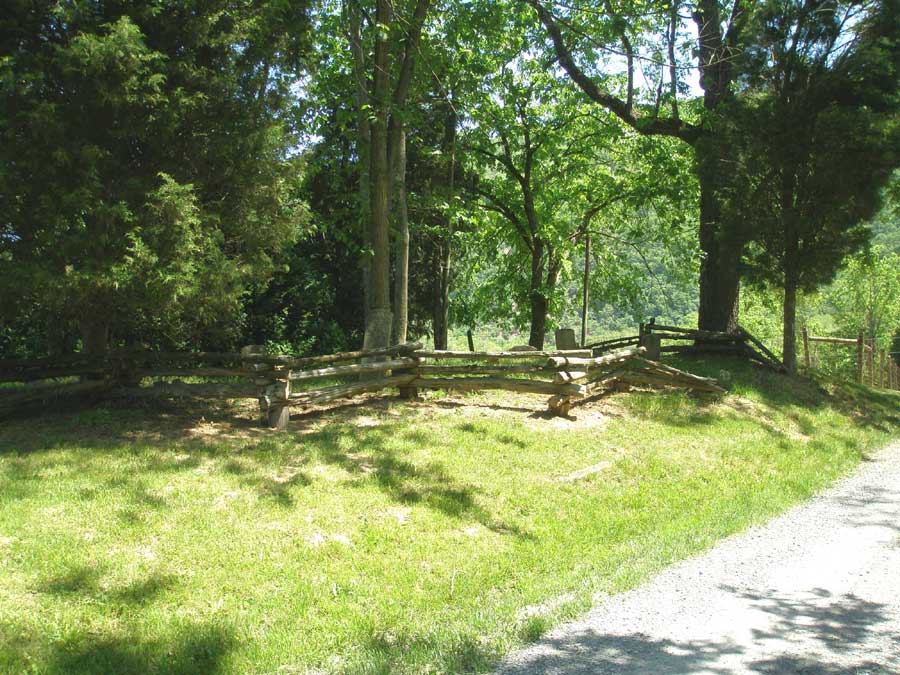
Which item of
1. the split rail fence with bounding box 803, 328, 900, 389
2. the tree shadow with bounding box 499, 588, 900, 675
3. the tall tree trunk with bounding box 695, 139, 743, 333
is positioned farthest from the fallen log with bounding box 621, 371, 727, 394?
the split rail fence with bounding box 803, 328, 900, 389

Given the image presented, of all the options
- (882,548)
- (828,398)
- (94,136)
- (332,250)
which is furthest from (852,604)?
(332,250)

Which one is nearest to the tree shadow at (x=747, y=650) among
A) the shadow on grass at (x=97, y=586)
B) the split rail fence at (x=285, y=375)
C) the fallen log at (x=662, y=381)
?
the shadow on grass at (x=97, y=586)

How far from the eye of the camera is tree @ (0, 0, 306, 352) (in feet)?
25.3

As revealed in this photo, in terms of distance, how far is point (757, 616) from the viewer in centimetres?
520

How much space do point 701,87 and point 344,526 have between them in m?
11.8

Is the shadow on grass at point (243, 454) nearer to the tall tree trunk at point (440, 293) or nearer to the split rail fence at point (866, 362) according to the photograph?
the tall tree trunk at point (440, 293)

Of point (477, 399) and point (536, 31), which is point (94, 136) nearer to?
point (477, 399)

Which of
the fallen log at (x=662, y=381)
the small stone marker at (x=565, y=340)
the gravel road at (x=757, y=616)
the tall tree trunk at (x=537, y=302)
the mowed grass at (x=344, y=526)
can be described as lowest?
the gravel road at (x=757, y=616)

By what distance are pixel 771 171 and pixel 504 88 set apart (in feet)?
22.7

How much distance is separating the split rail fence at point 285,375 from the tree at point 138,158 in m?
0.54

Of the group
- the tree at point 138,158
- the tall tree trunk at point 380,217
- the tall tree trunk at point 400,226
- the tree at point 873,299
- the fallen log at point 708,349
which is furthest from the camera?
the tree at point 873,299

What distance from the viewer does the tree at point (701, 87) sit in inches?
568

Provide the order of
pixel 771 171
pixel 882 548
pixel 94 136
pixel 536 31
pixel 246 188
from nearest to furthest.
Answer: pixel 882 548, pixel 94 136, pixel 246 188, pixel 771 171, pixel 536 31

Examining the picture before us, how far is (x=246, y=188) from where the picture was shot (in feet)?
30.8
